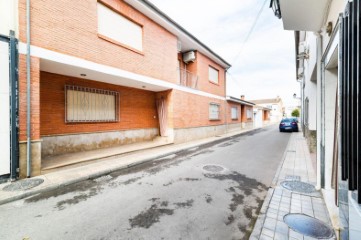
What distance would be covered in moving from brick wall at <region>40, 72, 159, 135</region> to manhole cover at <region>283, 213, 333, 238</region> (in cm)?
798

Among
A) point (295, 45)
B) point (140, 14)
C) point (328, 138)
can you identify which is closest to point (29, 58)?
point (140, 14)

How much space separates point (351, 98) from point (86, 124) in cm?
873

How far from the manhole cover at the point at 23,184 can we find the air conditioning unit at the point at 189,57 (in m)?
11.3

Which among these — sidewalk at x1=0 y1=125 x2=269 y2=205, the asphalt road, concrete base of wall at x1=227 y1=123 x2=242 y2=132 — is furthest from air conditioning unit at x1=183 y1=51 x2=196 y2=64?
the asphalt road

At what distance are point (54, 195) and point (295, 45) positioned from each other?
15.9m

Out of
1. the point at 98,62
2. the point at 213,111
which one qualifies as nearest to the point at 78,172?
the point at 98,62

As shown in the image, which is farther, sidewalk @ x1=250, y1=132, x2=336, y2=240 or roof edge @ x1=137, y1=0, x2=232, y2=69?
roof edge @ x1=137, y1=0, x2=232, y2=69

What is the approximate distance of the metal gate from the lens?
4527mm

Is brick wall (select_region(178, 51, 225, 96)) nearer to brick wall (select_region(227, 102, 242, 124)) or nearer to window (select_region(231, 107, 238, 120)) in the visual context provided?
brick wall (select_region(227, 102, 242, 124))

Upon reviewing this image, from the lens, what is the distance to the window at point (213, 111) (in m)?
15.4

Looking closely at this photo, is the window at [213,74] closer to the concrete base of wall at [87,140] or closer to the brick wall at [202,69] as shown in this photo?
the brick wall at [202,69]

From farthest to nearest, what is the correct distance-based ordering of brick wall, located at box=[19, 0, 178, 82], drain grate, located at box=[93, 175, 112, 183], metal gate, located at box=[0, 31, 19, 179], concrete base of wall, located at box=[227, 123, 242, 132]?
1. concrete base of wall, located at box=[227, 123, 242, 132]
2. brick wall, located at box=[19, 0, 178, 82]
3. drain grate, located at box=[93, 175, 112, 183]
4. metal gate, located at box=[0, 31, 19, 179]

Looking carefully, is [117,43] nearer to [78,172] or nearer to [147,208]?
[78,172]

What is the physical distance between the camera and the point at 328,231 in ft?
8.82
